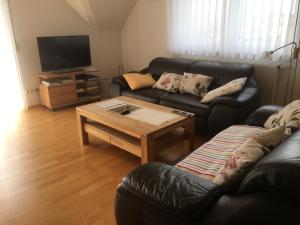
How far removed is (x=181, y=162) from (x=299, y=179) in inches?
39.4

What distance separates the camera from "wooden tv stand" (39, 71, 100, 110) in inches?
174

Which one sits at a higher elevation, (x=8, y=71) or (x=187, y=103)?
(x=8, y=71)

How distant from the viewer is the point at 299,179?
93 cm

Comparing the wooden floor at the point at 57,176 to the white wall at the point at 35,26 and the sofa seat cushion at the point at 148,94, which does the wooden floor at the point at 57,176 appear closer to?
the sofa seat cushion at the point at 148,94

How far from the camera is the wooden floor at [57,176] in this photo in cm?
202

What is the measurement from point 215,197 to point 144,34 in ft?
14.4

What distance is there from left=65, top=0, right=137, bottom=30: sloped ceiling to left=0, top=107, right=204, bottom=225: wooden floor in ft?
7.35

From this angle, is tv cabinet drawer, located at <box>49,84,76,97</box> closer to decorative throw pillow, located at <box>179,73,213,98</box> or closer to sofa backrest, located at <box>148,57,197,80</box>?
sofa backrest, located at <box>148,57,197,80</box>

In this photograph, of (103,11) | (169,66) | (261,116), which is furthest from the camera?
(103,11)

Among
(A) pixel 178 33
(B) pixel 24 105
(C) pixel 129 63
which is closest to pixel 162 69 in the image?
(A) pixel 178 33

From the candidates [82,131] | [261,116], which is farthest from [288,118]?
[82,131]

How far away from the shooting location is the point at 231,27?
3725mm

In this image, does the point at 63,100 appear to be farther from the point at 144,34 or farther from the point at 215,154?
the point at 215,154

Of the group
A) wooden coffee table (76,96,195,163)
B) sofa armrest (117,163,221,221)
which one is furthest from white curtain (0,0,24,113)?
sofa armrest (117,163,221,221)
